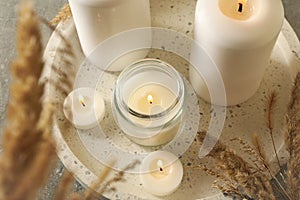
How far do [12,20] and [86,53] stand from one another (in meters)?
0.20

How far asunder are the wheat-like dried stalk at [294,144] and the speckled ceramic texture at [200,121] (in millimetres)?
69

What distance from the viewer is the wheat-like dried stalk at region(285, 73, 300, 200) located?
585mm

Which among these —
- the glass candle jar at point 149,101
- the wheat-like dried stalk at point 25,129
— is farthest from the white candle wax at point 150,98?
the wheat-like dried stalk at point 25,129

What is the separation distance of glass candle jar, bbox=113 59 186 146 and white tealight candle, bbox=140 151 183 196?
0.08 ft

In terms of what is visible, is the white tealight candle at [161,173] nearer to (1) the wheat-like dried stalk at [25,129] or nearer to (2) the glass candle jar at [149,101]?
(2) the glass candle jar at [149,101]

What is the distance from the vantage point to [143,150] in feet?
2.43

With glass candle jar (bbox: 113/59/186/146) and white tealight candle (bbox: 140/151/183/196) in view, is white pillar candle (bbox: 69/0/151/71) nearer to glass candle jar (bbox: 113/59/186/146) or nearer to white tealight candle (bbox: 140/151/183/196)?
glass candle jar (bbox: 113/59/186/146)

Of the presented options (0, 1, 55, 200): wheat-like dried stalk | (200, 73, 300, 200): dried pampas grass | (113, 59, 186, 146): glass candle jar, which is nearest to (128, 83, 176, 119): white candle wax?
(113, 59, 186, 146): glass candle jar

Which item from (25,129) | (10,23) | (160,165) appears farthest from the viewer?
(10,23)

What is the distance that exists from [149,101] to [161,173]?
0.10m

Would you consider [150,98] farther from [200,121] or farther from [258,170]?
[258,170]

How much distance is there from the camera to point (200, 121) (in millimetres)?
753

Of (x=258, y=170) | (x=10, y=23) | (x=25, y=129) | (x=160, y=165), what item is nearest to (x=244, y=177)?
(x=258, y=170)

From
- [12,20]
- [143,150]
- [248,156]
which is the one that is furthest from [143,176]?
[12,20]
